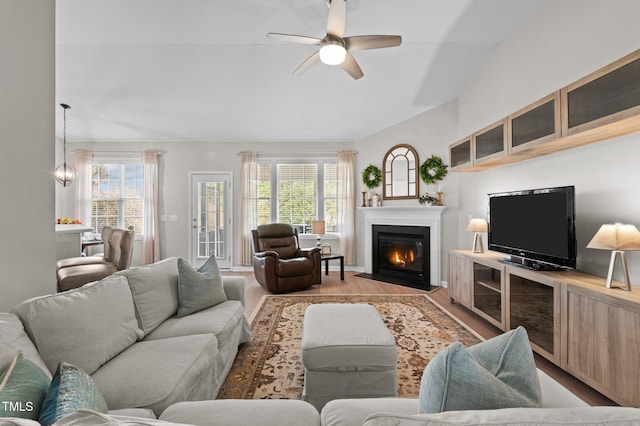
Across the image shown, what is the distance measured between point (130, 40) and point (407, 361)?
437cm

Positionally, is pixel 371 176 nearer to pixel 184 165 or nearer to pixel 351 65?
pixel 351 65

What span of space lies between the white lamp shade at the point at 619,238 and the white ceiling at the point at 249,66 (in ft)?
7.90

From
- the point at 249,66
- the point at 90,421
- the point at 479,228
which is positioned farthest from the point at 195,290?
the point at 479,228

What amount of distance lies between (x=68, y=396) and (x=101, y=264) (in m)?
2.92

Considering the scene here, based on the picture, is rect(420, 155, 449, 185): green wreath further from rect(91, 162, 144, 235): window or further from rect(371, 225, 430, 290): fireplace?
rect(91, 162, 144, 235): window

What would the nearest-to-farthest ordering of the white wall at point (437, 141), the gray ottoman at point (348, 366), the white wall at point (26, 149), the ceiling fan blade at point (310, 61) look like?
the white wall at point (26, 149) → the gray ottoman at point (348, 366) → the ceiling fan blade at point (310, 61) → the white wall at point (437, 141)

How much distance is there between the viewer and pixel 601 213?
2.27 m

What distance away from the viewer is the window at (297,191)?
18.9 feet

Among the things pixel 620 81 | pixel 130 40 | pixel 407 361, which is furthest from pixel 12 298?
pixel 620 81

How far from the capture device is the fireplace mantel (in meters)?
4.50

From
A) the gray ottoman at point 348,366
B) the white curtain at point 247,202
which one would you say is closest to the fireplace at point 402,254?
the white curtain at point 247,202

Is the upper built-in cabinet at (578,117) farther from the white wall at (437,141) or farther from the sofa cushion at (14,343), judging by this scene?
the sofa cushion at (14,343)

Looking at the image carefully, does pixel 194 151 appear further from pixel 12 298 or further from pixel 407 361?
pixel 407 361

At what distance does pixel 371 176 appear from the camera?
5.35m
